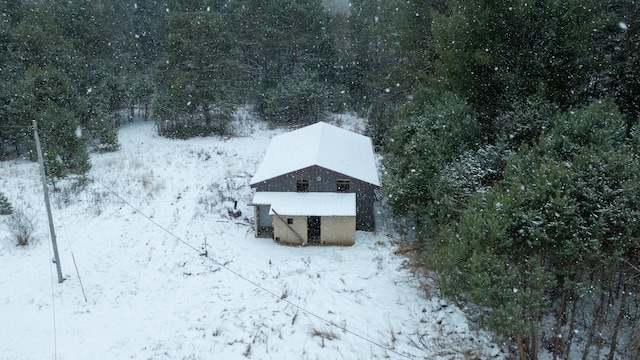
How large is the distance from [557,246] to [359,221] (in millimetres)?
11148

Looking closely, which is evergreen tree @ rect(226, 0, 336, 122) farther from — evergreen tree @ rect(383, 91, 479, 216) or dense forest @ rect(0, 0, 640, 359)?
evergreen tree @ rect(383, 91, 479, 216)

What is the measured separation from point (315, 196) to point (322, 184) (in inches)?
28.5

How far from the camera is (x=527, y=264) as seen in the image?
11016mm

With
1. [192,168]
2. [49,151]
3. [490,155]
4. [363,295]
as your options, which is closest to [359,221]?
[363,295]

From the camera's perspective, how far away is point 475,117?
56.1ft

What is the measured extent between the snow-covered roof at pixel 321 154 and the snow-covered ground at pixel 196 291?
283cm

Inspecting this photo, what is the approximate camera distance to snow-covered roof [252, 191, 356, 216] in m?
19.1

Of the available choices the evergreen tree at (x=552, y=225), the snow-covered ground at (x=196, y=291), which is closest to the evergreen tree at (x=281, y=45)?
the snow-covered ground at (x=196, y=291)

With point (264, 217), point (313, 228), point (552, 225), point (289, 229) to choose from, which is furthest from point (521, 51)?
point (264, 217)

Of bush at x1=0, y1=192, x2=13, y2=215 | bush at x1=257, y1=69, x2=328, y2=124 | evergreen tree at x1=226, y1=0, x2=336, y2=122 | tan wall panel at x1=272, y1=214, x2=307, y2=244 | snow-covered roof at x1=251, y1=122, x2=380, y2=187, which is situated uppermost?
evergreen tree at x1=226, y1=0, x2=336, y2=122

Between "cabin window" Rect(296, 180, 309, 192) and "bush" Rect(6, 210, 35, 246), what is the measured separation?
12540 mm

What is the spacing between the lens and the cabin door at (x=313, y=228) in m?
20.3

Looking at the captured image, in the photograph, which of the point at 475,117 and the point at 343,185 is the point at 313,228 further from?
the point at 475,117

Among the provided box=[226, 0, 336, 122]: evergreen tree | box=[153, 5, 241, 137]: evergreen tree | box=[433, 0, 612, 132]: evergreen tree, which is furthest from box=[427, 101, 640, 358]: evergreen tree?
box=[153, 5, 241, 137]: evergreen tree
